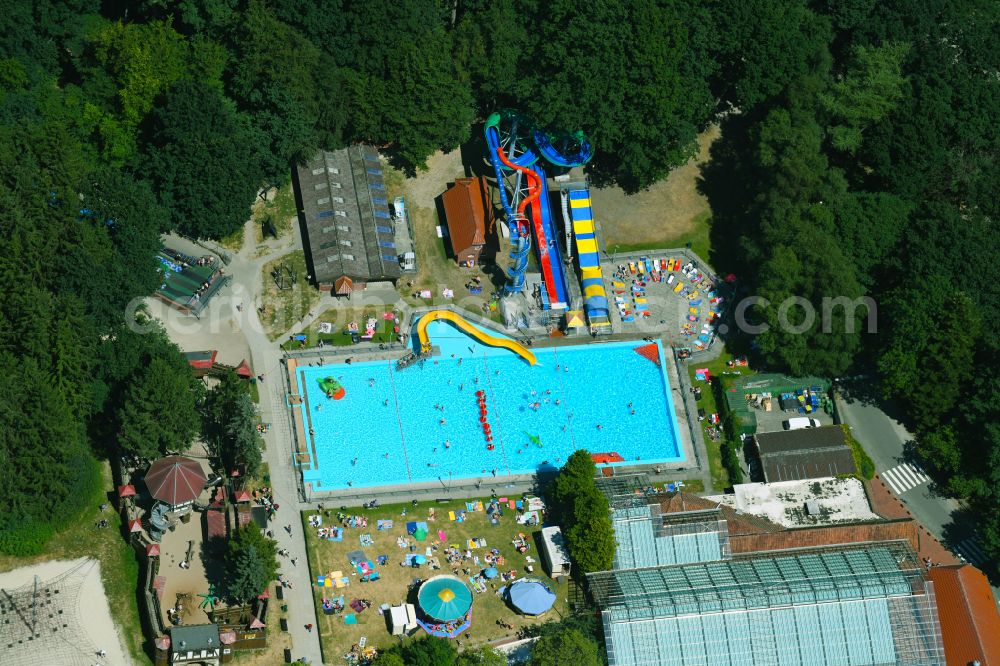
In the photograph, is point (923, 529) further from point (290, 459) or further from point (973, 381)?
point (290, 459)

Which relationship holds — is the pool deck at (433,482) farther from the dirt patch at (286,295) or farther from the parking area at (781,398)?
the parking area at (781,398)

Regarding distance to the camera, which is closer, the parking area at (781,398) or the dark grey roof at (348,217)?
the dark grey roof at (348,217)

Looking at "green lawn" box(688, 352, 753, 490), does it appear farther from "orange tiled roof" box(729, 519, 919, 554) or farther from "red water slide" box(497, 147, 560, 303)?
"red water slide" box(497, 147, 560, 303)

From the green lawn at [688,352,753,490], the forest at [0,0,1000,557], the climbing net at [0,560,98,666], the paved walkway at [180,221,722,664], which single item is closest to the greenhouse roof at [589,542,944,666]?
the green lawn at [688,352,753,490]

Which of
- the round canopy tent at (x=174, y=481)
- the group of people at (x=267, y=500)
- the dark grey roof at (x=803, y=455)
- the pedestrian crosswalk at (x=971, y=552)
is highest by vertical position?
the round canopy tent at (x=174, y=481)

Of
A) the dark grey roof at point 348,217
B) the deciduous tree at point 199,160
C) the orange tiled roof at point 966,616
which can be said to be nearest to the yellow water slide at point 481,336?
the dark grey roof at point 348,217

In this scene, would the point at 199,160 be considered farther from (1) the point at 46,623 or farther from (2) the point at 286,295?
(1) the point at 46,623

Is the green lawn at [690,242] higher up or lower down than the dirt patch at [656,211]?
lower down

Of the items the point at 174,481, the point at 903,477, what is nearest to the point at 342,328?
the point at 174,481
